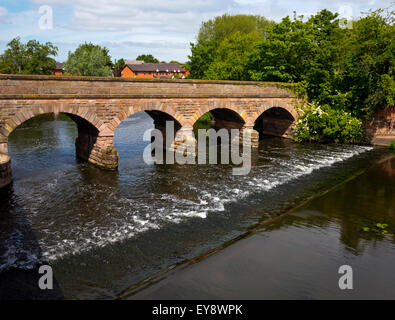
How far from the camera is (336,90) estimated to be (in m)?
30.6

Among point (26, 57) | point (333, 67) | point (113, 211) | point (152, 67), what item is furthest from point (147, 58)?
point (113, 211)

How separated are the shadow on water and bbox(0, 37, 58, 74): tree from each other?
211 ft

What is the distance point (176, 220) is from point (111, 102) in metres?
9.42

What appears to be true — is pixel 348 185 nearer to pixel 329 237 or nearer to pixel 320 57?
pixel 329 237

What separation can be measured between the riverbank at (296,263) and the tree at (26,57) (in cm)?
7044

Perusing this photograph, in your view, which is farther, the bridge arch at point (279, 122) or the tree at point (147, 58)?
the tree at point (147, 58)

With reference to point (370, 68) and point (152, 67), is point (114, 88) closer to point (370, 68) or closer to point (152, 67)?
point (370, 68)

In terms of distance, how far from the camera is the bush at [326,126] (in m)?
29.2

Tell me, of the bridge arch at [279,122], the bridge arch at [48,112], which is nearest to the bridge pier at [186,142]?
the bridge arch at [48,112]

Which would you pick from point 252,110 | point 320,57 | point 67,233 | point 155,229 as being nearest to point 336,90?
point 320,57

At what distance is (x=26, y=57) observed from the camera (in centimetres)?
7038

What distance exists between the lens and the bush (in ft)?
95.9

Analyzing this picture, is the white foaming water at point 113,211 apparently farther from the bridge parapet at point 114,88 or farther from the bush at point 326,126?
the bush at point 326,126
